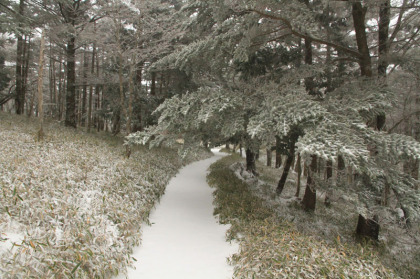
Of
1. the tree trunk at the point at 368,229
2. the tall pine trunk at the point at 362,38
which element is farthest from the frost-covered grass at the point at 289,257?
the tall pine trunk at the point at 362,38

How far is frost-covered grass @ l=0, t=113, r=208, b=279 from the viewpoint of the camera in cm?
295

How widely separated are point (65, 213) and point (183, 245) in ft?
8.10

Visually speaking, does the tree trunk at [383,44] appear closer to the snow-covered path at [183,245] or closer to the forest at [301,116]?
the forest at [301,116]

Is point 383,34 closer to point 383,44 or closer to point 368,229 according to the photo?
point 383,44

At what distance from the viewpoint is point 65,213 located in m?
3.86

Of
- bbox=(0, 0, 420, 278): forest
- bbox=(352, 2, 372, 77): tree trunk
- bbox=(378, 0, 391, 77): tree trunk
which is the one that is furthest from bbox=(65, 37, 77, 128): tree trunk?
bbox=(378, 0, 391, 77): tree trunk

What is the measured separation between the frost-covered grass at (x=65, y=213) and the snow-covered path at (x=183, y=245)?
34 centimetres

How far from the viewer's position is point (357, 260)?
152 inches

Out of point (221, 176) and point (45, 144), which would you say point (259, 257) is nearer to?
point (221, 176)

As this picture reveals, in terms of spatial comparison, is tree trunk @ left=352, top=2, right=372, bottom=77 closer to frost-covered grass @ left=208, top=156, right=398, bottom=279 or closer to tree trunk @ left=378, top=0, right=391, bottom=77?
tree trunk @ left=378, top=0, right=391, bottom=77

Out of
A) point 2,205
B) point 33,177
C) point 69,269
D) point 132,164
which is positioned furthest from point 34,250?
point 132,164

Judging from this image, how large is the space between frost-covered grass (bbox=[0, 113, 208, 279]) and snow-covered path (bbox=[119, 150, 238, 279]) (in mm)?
345

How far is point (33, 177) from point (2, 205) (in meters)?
1.40

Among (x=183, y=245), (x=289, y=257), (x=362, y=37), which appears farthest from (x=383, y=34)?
(x=183, y=245)
